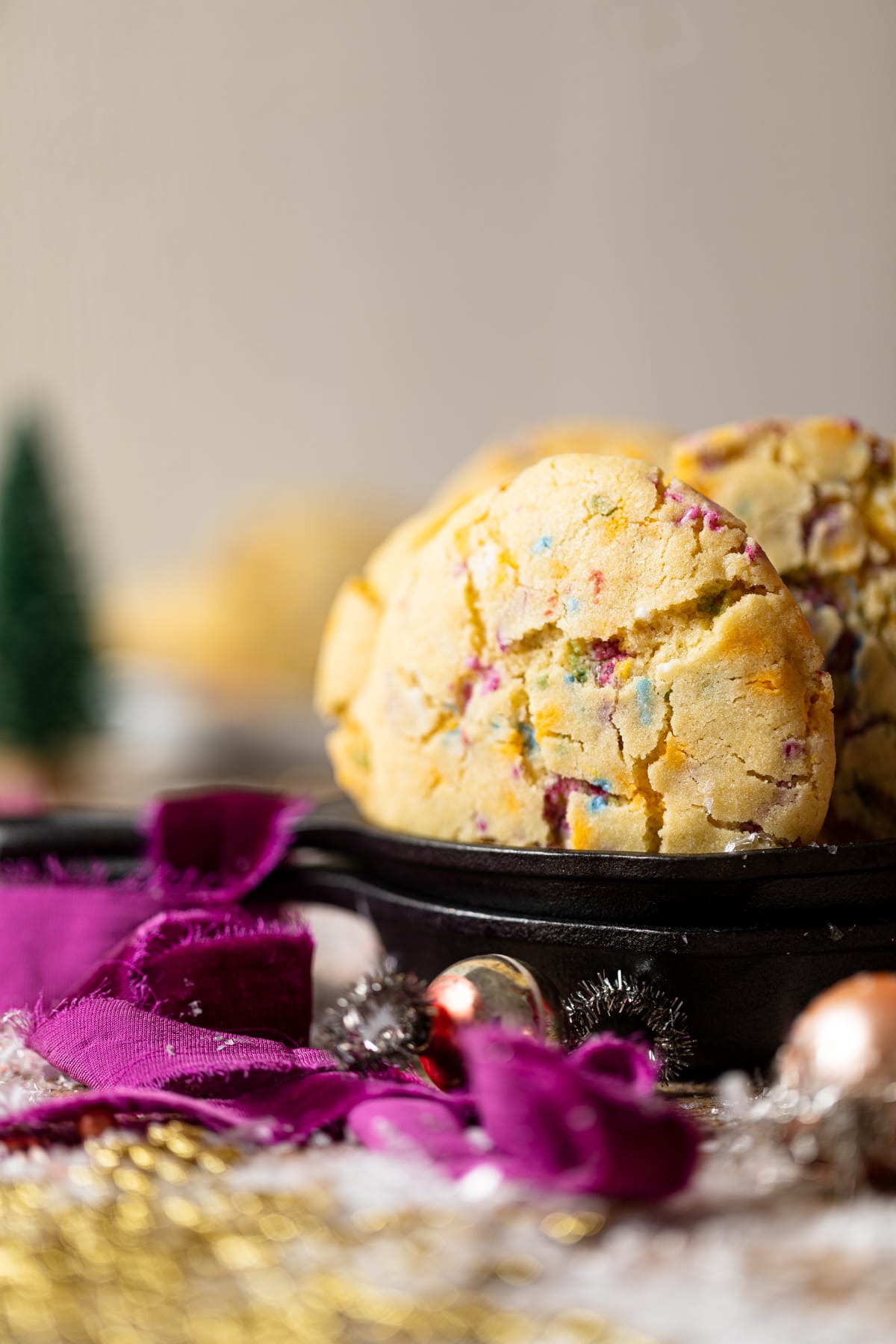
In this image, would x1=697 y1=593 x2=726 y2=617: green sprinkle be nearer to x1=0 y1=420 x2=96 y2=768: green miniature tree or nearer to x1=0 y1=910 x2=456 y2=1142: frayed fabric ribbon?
x1=0 y1=910 x2=456 y2=1142: frayed fabric ribbon

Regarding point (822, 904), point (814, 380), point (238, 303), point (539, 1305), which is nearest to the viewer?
point (539, 1305)

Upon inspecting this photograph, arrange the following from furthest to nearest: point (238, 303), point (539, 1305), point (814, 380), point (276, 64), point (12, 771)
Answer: point (238, 303)
point (276, 64)
point (814, 380)
point (12, 771)
point (539, 1305)

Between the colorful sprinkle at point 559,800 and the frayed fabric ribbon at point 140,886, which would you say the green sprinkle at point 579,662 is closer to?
the colorful sprinkle at point 559,800

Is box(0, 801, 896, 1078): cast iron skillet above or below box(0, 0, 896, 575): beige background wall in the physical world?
below

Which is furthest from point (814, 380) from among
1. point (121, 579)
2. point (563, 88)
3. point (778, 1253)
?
point (778, 1253)

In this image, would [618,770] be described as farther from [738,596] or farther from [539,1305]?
[539,1305]

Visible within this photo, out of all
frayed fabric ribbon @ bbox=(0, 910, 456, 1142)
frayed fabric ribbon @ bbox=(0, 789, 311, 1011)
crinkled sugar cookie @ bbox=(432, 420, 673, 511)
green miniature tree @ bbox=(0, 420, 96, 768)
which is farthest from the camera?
green miniature tree @ bbox=(0, 420, 96, 768)

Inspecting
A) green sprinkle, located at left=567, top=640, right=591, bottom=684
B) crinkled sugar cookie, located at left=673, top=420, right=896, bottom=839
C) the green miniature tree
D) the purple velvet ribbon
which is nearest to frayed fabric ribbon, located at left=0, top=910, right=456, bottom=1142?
the purple velvet ribbon

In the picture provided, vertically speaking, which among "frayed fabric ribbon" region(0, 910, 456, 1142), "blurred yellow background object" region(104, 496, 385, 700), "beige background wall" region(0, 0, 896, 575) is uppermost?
"beige background wall" region(0, 0, 896, 575)
